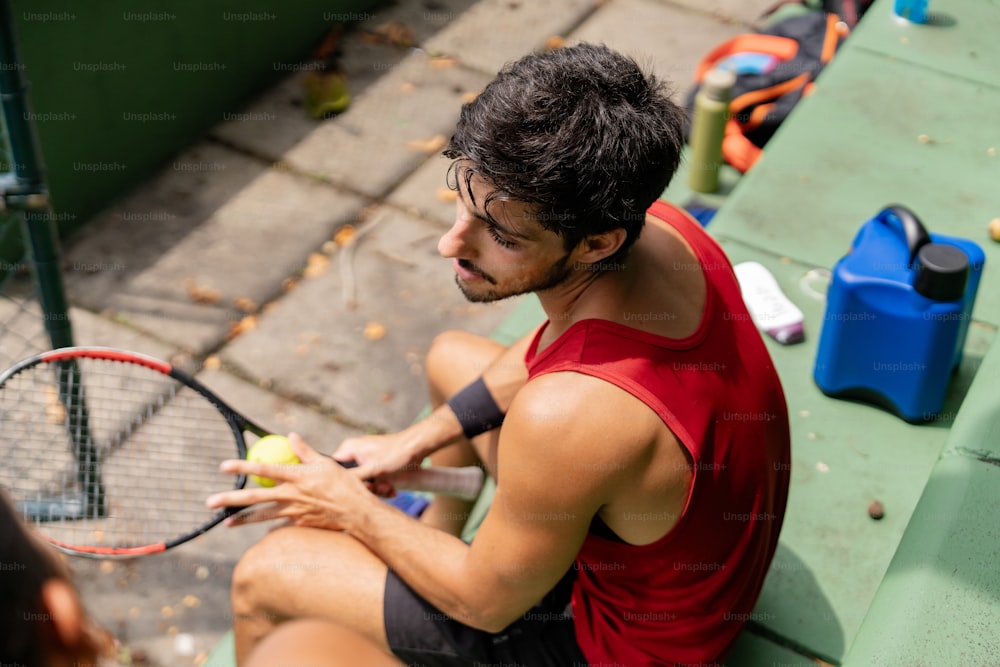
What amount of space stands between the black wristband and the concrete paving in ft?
3.74

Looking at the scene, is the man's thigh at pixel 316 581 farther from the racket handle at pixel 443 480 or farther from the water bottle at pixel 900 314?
the water bottle at pixel 900 314

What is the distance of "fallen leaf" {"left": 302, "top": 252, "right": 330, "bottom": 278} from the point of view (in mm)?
4836

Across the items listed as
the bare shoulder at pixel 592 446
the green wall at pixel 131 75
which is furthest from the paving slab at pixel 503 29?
the bare shoulder at pixel 592 446

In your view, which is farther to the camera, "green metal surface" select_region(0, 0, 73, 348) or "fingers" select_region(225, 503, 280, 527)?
"green metal surface" select_region(0, 0, 73, 348)

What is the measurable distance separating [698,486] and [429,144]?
357 cm

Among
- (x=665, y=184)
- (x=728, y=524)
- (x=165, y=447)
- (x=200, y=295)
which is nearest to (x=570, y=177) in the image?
(x=665, y=184)

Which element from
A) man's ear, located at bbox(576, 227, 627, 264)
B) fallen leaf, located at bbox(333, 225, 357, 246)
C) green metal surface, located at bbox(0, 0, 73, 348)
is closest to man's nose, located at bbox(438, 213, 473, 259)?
man's ear, located at bbox(576, 227, 627, 264)

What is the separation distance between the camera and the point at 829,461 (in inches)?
135

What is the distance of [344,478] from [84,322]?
224cm

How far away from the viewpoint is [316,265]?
16.0ft

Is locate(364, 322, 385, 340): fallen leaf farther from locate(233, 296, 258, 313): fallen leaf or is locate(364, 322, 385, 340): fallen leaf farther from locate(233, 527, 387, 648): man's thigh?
locate(233, 527, 387, 648): man's thigh

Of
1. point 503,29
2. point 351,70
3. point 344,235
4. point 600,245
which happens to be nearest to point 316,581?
point 600,245

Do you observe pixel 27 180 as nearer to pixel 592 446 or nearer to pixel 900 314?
pixel 592 446

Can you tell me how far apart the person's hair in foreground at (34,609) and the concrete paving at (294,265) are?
7.27 feet
